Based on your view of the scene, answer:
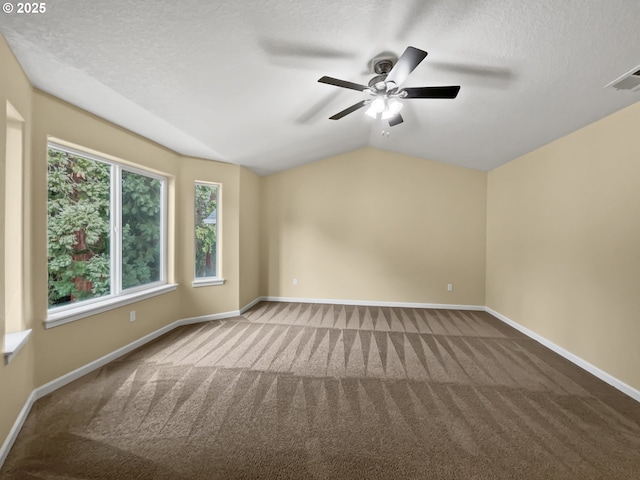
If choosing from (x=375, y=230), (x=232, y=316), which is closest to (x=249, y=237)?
(x=232, y=316)

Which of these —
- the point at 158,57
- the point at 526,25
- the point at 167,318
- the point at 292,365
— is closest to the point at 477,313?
the point at 292,365

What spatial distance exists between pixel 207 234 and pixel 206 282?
2.47 ft

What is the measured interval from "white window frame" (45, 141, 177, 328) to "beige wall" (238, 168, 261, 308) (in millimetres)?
1127

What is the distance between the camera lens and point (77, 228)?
8.08 ft

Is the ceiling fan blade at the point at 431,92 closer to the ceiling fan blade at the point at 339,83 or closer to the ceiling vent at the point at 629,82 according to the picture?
the ceiling fan blade at the point at 339,83

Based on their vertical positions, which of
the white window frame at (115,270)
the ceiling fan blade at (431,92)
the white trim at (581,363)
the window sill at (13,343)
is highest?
the ceiling fan blade at (431,92)

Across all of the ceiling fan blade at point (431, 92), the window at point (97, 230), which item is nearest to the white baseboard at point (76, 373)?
the window at point (97, 230)

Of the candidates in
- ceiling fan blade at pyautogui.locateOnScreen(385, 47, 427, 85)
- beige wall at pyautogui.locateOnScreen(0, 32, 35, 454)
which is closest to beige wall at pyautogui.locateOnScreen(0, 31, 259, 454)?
beige wall at pyautogui.locateOnScreen(0, 32, 35, 454)

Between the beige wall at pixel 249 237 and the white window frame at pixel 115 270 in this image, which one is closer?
the white window frame at pixel 115 270

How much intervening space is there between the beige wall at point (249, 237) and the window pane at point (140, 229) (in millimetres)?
1206

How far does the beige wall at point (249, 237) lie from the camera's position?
4.33 m

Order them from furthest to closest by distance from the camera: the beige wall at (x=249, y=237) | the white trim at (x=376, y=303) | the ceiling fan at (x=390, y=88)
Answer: the white trim at (x=376, y=303) < the beige wall at (x=249, y=237) < the ceiling fan at (x=390, y=88)

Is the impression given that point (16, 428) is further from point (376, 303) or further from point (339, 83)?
point (376, 303)

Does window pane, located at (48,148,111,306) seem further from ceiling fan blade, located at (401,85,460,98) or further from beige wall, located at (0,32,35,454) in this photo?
ceiling fan blade, located at (401,85,460,98)
